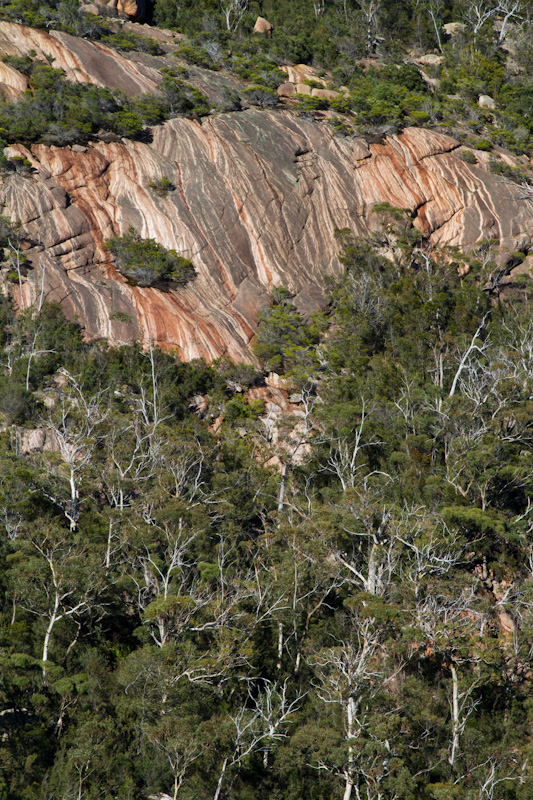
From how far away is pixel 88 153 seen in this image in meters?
48.0

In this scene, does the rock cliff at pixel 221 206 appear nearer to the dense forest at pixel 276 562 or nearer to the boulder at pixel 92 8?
the dense forest at pixel 276 562

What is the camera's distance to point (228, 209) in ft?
157

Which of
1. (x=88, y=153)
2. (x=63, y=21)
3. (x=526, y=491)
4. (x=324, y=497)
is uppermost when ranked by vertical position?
(x=63, y=21)

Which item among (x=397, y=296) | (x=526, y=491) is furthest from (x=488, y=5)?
(x=526, y=491)

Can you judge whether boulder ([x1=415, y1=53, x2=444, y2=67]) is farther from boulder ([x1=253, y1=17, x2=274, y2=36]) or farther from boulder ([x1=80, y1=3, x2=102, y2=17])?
boulder ([x1=80, y1=3, x2=102, y2=17])

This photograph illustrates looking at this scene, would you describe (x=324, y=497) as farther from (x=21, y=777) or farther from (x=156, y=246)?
(x=156, y=246)

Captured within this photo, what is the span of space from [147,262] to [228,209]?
8.11 m

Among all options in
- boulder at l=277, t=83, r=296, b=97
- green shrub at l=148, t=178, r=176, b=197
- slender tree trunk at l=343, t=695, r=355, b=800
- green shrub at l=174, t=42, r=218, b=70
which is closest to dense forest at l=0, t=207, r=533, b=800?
slender tree trunk at l=343, t=695, r=355, b=800

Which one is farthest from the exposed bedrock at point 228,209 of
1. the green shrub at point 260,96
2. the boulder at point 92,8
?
the boulder at point 92,8

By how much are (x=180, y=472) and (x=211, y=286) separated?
17.6m

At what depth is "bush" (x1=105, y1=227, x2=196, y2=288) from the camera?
43.0 m

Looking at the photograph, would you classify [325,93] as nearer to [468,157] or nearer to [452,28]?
[468,157]

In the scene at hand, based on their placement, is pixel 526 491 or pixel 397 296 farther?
pixel 397 296

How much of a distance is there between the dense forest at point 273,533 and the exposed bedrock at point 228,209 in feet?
4.83
